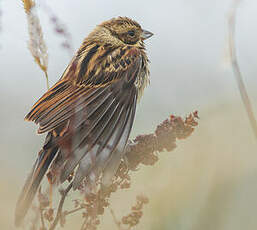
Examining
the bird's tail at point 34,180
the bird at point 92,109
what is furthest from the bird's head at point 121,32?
the bird's tail at point 34,180

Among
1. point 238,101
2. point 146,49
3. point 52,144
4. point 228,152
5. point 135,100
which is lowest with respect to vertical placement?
point 228,152

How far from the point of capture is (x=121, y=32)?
→ 4.12 meters

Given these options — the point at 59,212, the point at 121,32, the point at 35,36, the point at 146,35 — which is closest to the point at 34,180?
the point at 59,212

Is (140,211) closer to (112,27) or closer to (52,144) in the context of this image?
(52,144)

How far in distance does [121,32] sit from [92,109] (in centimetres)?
128

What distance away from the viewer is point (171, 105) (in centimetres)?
450

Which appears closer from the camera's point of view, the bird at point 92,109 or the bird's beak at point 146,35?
the bird at point 92,109

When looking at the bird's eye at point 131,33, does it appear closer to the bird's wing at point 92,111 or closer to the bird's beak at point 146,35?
→ the bird's beak at point 146,35

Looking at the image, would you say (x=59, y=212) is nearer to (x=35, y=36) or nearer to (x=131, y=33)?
(x=35, y=36)

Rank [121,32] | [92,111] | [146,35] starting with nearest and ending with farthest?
[92,111]
[121,32]
[146,35]

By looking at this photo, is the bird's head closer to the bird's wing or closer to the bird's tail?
the bird's wing

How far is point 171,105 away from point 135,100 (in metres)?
1.17

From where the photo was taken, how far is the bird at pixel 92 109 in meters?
2.51

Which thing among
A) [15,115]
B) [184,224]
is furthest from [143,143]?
[15,115]
